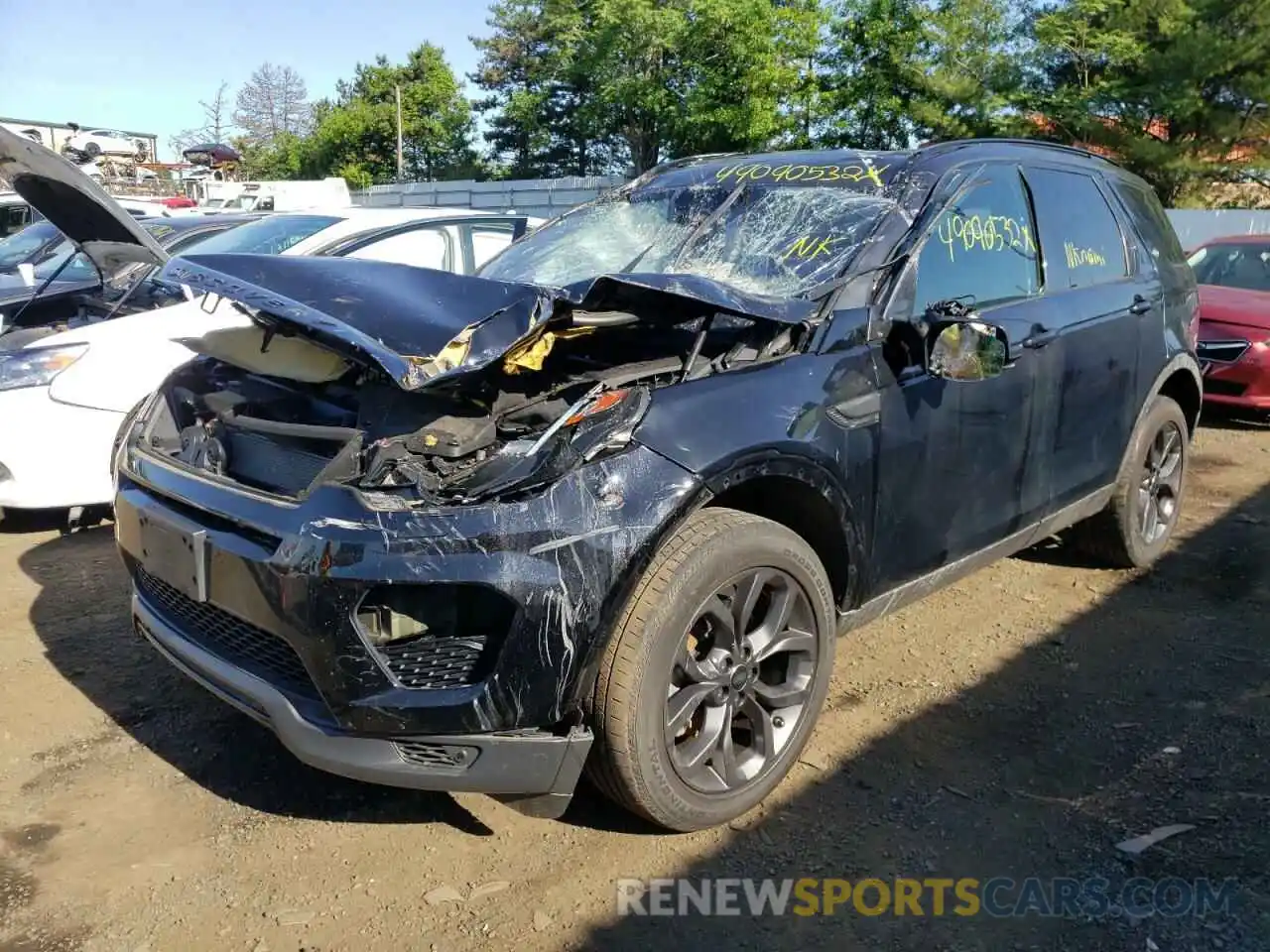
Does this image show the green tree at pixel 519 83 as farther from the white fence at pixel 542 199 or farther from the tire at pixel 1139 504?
the tire at pixel 1139 504

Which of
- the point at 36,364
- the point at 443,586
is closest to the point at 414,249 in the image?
the point at 36,364

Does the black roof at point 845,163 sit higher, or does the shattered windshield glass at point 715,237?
the black roof at point 845,163

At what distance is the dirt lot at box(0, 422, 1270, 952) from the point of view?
2.40 meters

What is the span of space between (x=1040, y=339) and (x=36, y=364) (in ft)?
15.1

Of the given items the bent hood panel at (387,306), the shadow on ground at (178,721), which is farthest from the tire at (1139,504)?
the shadow on ground at (178,721)

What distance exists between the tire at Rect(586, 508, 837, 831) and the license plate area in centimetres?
106

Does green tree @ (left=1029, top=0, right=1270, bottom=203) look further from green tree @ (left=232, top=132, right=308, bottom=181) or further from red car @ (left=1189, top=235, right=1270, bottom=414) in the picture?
green tree @ (left=232, top=132, right=308, bottom=181)

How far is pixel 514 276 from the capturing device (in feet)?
13.0

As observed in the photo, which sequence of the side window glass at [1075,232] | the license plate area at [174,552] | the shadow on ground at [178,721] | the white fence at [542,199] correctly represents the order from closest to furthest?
the license plate area at [174,552] < the shadow on ground at [178,721] < the side window glass at [1075,232] < the white fence at [542,199]

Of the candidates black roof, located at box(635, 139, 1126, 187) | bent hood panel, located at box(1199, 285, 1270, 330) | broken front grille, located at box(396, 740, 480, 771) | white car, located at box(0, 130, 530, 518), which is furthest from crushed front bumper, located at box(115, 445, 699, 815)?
bent hood panel, located at box(1199, 285, 1270, 330)

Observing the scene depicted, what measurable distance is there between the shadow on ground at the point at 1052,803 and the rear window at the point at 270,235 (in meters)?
4.28

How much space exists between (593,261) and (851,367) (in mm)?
1258

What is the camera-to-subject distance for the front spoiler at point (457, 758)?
2.33m

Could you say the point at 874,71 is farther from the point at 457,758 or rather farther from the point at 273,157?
the point at 273,157
